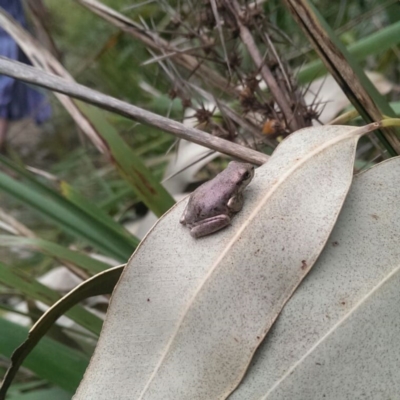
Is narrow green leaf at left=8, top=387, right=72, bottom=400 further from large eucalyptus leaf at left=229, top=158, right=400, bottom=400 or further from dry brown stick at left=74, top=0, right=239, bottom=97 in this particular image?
dry brown stick at left=74, top=0, right=239, bottom=97

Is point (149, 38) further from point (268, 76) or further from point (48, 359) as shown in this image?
point (48, 359)

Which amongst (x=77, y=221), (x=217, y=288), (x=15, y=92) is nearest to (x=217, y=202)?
(x=217, y=288)

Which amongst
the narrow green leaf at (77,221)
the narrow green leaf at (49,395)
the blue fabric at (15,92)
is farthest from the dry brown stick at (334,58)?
the blue fabric at (15,92)

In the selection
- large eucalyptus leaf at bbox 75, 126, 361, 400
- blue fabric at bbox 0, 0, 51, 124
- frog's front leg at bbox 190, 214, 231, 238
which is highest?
blue fabric at bbox 0, 0, 51, 124

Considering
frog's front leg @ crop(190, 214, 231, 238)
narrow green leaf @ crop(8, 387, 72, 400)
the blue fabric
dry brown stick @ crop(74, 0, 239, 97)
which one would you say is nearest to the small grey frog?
frog's front leg @ crop(190, 214, 231, 238)

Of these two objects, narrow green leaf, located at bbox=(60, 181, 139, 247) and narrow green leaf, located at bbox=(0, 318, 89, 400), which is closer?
narrow green leaf, located at bbox=(0, 318, 89, 400)

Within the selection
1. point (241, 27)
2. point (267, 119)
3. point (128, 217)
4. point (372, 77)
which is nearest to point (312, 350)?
point (267, 119)
